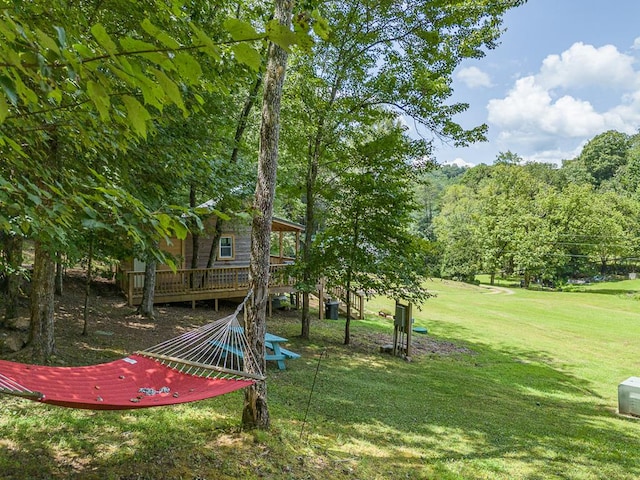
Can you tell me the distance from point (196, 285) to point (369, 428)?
30.0ft

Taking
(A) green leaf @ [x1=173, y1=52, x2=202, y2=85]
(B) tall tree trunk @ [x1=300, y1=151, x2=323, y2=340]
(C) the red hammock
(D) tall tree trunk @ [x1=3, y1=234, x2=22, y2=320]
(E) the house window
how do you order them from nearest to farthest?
(A) green leaf @ [x1=173, y1=52, x2=202, y2=85]
(C) the red hammock
(D) tall tree trunk @ [x1=3, y1=234, x2=22, y2=320]
(B) tall tree trunk @ [x1=300, y1=151, x2=323, y2=340]
(E) the house window

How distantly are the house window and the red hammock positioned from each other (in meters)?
11.6

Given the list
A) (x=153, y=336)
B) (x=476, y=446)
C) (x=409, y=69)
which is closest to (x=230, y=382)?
(x=476, y=446)

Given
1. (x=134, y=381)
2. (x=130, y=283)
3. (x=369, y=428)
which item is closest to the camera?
(x=134, y=381)

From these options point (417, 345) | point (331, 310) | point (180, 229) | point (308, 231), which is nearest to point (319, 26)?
point (180, 229)

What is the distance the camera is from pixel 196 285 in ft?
41.5

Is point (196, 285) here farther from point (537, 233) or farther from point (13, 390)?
point (537, 233)

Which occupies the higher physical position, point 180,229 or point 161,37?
point 161,37

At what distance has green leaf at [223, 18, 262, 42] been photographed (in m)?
0.84

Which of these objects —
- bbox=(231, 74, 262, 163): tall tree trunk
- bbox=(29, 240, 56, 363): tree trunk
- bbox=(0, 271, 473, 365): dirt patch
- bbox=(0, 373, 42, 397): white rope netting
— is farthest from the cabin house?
bbox=(0, 373, 42, 397): white rope netting

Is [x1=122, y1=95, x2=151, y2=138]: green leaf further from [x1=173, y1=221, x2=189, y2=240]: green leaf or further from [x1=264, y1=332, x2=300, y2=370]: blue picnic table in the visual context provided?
[x1=264, y1=332, x2=300, y2=370]: blue picnic table

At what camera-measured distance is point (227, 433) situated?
3666 mm

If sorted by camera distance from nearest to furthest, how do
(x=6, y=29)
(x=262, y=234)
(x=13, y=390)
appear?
(x=6, y=29) → (x=13, y=390) → (x=262, y=234)

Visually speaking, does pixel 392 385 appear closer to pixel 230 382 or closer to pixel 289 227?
pixel 230 382
